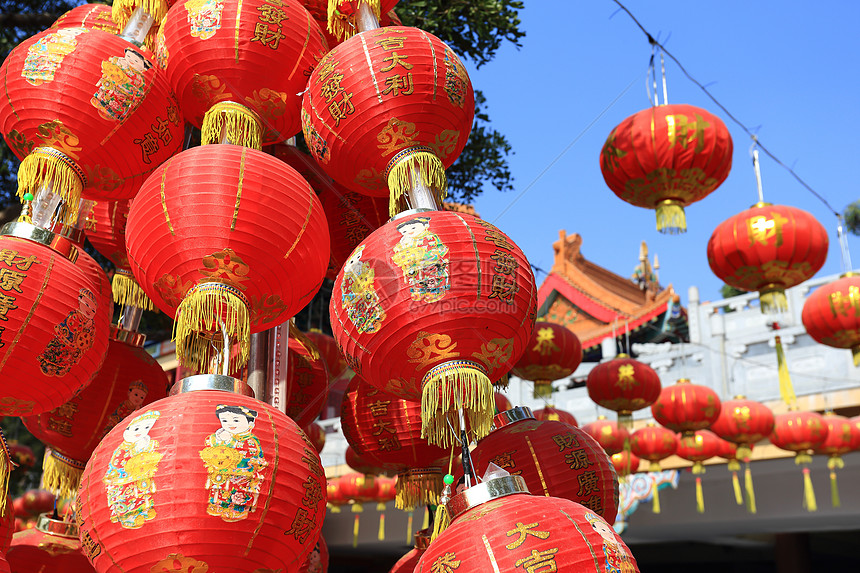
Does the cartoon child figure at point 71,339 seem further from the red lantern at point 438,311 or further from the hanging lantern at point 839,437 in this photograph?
the hanging lantern at point 839,437

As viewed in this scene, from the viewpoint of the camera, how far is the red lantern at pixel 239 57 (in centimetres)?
181

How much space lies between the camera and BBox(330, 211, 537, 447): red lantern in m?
1.40

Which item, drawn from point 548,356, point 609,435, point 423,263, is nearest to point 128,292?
point 423,263

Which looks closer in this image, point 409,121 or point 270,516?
point 270,516

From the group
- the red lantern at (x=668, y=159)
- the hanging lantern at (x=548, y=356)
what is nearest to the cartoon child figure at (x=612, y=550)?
the red lantern at (x=668, y=159)

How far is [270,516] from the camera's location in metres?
1.28

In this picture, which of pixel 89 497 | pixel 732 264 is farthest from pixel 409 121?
pixel 732 264

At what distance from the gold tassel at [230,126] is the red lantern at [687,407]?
15.5ft

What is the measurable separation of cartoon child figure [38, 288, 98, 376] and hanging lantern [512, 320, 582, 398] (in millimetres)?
2691

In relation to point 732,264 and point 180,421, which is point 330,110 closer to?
point 180,421

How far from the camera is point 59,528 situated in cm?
193

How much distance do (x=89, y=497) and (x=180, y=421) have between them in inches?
8.8

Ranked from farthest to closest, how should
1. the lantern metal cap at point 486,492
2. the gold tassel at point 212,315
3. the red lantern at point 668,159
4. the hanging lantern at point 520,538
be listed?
1. the red lantern at point 668,159
2. the gold tassel at point 212,315
3. the lantern metal cap at point 486,492
4. the hanging lantern at point 520,538

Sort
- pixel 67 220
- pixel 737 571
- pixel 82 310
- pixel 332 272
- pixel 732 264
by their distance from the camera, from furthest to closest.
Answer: pixel 737 571
pixel 732 264
pixel 332 272
pixel 67 220
pixel 82 310
